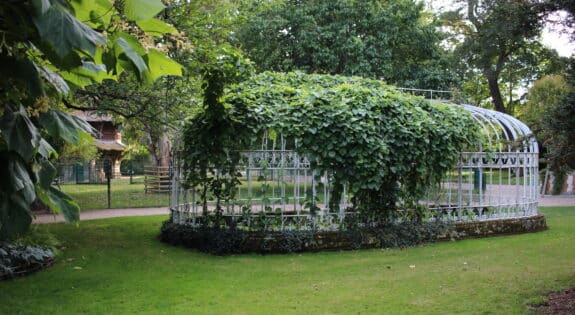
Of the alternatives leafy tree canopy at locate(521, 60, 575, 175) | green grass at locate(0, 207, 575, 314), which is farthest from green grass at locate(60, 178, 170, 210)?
leafy tree canopy at locate(521, 60, 575, 175)

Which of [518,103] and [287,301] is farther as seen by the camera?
[518,103]

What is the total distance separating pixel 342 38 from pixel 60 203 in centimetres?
1945

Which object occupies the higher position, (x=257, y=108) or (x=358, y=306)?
(x=257, y=108)

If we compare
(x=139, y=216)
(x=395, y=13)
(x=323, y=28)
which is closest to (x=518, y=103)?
(x=395, y=13)

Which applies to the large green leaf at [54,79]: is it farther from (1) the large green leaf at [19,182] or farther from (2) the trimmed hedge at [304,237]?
(2) the trimmed hedge at [304,237]

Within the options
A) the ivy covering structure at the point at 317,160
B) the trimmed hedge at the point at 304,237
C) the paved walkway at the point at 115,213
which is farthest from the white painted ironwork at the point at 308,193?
the paved walkway at the point at 115,213

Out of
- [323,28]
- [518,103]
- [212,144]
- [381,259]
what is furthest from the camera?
[518,103]

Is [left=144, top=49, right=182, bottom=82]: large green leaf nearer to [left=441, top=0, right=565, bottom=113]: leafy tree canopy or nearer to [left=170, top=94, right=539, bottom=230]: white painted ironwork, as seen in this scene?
[left=170, top=94, right=539, bottom=230]: white painted ironwork

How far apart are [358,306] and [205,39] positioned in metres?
7.10

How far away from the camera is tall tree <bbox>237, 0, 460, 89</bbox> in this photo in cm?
1997

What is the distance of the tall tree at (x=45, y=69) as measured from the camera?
44.7 inches

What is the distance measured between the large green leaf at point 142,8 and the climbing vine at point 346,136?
8.47 metres

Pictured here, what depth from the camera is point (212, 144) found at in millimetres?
9953

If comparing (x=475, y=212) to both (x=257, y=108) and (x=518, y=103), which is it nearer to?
(x=257, y=108)
